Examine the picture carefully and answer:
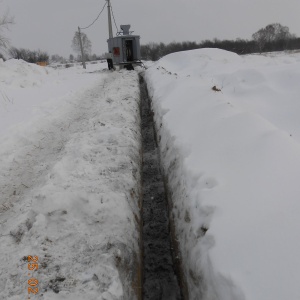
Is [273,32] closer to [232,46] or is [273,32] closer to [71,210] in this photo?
[232,46]

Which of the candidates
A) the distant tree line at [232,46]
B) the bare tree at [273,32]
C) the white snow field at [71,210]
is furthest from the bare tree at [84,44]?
the white snow field at [71,210]

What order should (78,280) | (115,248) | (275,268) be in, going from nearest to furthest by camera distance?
(275,268), (78,280), (115,248)

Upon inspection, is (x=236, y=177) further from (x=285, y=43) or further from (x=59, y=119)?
(x=285, y=43)

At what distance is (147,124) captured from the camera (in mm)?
6445

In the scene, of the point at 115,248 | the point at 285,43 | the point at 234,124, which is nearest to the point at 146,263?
the point at 115,248

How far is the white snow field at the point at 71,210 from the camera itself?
205 centimetres

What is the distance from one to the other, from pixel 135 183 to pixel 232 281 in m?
1.99

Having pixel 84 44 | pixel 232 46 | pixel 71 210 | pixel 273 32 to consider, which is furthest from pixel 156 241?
pixel 273 32

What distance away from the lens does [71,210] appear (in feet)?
8.89
